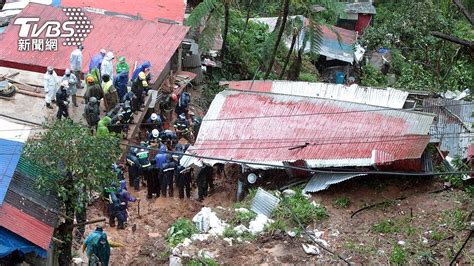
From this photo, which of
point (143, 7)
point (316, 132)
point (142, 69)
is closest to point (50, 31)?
point (143, 7)

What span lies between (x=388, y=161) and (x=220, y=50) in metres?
13.2

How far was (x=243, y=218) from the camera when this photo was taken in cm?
1491

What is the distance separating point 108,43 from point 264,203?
945 centimetres

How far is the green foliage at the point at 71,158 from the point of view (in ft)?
40.4

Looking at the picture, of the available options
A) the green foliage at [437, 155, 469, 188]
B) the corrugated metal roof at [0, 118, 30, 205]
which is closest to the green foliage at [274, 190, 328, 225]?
the green foliage at [437, 155, 469, 188]

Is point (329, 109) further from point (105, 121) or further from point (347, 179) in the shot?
point (105, 121)

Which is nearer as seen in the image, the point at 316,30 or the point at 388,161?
the point at 388,161

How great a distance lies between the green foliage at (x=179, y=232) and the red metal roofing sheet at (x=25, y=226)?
9.43ft

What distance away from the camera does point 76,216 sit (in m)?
14.2

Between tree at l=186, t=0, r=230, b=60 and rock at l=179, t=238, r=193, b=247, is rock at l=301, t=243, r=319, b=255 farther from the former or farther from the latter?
tree at l=186, t=0, r=230, b=60

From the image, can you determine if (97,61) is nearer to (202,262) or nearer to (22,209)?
(22,209)

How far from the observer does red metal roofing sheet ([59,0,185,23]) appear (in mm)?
25016

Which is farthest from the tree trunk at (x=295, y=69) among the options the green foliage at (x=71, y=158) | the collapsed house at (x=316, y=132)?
the green foliage at (x=71, y=158)

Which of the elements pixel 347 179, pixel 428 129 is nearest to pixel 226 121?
pixel 347 179
